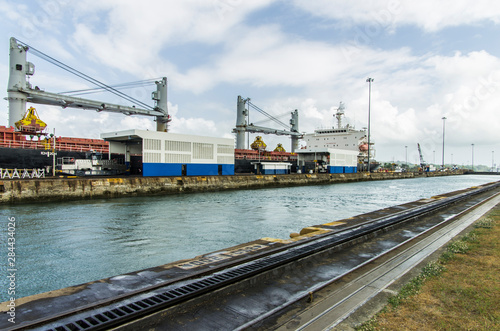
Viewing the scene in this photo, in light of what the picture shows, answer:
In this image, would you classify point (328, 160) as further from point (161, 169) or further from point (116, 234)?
point (116, 234)

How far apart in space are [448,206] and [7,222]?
20383mm

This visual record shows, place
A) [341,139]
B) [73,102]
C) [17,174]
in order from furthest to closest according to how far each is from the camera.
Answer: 1. [341,139]
2. [73,102]
3. [17,174]

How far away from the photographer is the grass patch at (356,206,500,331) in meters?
3.24

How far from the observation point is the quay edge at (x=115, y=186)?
17.0 metres

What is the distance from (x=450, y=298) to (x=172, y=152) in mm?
25739

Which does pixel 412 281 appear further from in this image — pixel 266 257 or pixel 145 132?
pixel 145 132

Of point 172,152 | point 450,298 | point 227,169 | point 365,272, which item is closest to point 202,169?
point 227,169

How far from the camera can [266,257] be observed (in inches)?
225

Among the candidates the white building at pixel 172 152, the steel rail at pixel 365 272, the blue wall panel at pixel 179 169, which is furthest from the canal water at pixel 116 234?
the white building at pixel 172 152

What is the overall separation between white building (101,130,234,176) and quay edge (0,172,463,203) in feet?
6.39

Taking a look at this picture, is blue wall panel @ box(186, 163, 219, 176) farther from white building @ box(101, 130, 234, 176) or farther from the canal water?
the canal water

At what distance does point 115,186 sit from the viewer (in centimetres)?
2109

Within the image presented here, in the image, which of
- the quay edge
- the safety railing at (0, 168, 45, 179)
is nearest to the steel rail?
the quay edge

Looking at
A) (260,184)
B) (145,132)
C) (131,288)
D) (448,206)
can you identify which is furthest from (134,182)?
(448,206)
